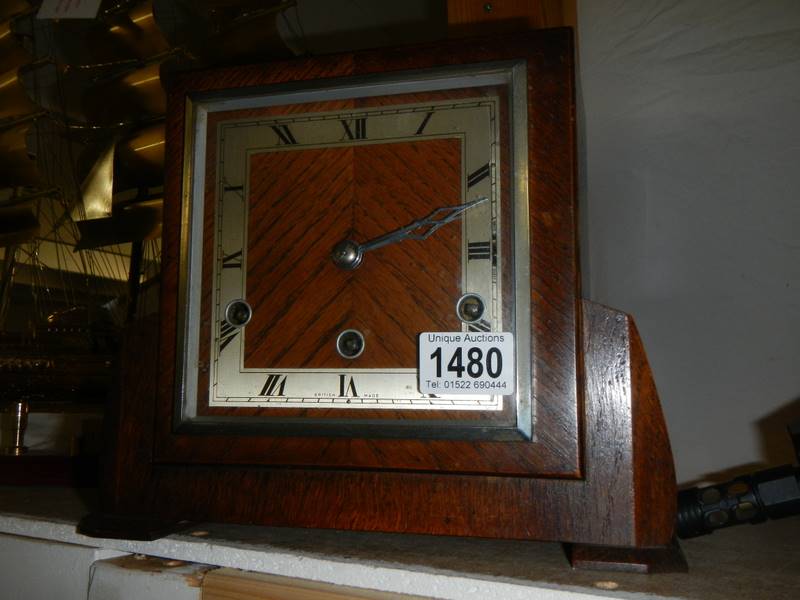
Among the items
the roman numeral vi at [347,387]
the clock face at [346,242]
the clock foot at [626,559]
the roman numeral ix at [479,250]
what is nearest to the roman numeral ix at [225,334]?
the clock face at [346,242]

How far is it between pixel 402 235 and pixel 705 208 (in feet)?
1.71

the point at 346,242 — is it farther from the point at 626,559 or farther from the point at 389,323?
the point at 626,559

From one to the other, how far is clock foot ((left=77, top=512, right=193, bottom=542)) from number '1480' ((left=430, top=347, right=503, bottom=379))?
263 mm

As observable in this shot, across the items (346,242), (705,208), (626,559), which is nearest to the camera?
(626,559)

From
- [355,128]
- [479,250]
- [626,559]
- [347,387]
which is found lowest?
[626,559]

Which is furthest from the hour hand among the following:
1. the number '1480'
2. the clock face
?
the number '1480'

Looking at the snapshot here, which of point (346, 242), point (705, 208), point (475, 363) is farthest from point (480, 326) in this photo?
point (705, 208)

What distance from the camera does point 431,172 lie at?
0.56 metres

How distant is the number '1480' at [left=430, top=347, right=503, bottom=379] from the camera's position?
0.51 m

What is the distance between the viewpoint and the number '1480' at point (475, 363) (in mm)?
513

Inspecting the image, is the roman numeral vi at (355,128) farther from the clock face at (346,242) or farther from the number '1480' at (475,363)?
the number '1480' at (475,363)

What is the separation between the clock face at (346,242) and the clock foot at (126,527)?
3.8 inches

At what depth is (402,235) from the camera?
555mm

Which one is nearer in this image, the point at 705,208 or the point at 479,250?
the point at 479,250
